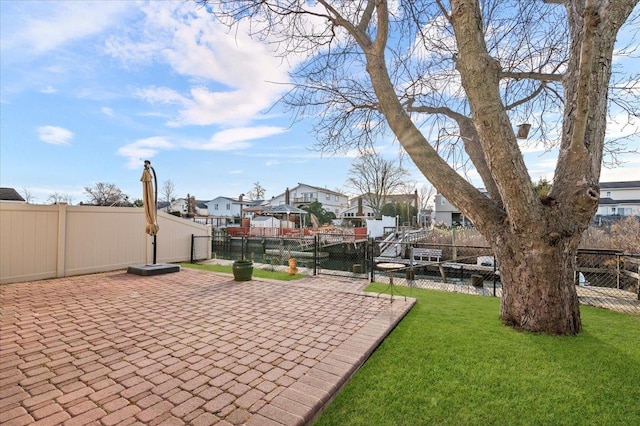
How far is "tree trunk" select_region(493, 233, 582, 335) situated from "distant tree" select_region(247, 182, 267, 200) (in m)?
46.4

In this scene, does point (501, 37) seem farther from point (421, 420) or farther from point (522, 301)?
point (421, 420)

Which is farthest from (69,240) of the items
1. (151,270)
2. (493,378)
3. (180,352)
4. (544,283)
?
(544,283)

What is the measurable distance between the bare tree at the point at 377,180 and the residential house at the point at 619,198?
65.1ft

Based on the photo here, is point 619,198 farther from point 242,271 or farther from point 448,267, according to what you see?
point 242,271

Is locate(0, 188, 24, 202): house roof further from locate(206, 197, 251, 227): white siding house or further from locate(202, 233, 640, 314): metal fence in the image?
locate(206, 197, 251, 227): white siding house

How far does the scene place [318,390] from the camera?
2209 mm

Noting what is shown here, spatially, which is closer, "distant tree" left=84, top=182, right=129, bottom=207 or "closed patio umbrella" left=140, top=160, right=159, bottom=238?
"closed patio umbrella" left=140, top=160, right=159, bottom=238

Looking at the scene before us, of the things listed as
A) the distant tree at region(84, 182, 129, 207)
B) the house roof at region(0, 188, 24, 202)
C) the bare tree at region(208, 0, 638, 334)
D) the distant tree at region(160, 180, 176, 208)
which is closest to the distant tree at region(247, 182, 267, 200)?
the distant tree at region(160, 180, 176, 208)

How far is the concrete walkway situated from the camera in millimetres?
1986

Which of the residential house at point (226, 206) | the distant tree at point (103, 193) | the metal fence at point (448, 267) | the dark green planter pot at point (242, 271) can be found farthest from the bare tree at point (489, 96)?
the residential house at point (226, 206)

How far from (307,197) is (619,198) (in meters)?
37.6

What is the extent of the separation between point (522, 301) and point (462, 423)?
7.71 feet

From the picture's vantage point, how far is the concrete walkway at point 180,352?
199 cm

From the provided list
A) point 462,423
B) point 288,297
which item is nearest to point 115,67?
point 288,297
